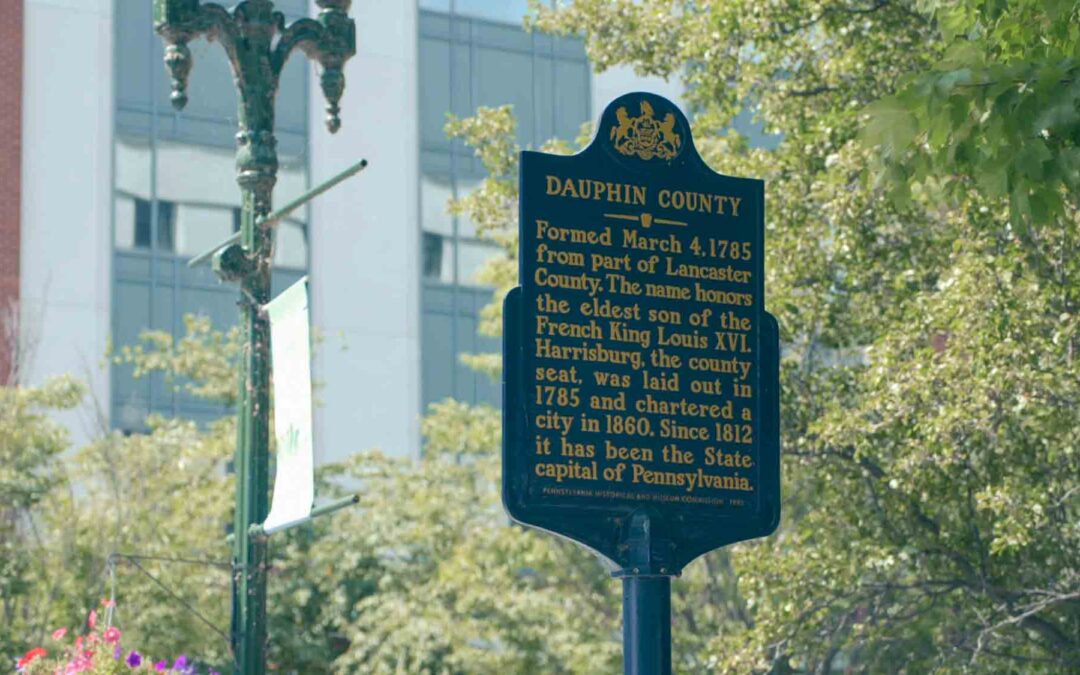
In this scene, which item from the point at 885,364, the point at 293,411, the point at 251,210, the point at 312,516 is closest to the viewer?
the point at 312,516

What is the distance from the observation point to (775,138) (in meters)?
44.6

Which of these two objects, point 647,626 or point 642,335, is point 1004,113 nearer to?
point 642,335

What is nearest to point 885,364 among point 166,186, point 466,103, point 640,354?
point 640,354

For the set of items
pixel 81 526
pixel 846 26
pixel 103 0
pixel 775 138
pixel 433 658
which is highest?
pixel 103 0

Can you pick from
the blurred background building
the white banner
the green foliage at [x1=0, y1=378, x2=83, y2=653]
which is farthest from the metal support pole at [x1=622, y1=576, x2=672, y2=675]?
the blurred background building

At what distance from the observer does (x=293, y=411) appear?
1320 cm

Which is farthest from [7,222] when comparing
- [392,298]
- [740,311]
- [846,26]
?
[740,311]

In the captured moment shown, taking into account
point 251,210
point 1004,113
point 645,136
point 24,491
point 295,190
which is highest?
point 295,190

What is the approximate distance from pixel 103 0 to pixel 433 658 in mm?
21198

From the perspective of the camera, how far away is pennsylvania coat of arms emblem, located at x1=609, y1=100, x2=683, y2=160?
10062 mm

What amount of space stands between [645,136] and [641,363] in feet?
4.13

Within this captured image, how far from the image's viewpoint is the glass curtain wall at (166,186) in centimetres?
4547

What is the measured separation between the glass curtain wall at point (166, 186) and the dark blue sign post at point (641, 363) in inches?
1395

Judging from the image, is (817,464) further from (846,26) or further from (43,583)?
(43,583)
